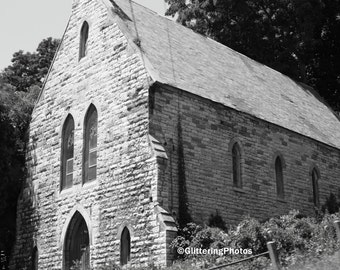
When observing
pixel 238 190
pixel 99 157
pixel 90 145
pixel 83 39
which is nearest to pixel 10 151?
pixel 90 145

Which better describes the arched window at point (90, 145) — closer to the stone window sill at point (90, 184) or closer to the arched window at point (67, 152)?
the stone window sill at point (90, 184)

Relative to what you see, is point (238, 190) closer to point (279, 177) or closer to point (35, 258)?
point (279, 177)

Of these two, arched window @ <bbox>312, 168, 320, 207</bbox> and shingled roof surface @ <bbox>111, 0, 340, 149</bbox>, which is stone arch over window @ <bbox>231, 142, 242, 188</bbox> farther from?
arched window @ <bbox>312, 168, 320, 207</bbox>

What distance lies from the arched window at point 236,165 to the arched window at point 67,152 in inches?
215

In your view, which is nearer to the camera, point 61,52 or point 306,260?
point 306,260

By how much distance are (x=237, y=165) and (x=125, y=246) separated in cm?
505

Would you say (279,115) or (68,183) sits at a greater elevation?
(279,115)

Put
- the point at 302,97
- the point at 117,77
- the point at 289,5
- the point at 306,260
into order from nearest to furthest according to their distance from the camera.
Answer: the point at 306,260
the point at 117,77
the point at 302,97
the point at 289,5

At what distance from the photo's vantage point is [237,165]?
1992 cm

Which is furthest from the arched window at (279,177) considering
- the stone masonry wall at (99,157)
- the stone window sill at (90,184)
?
the stone window sill at (90,184)

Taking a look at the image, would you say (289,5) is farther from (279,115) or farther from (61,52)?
(61,52)

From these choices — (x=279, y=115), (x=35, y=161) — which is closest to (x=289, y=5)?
(x=279, y=115)

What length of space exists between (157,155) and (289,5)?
Answer: 20.8 meters

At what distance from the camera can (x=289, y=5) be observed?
3438 centimetres
